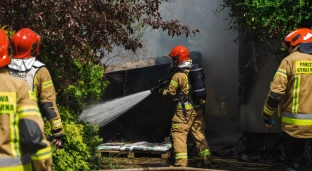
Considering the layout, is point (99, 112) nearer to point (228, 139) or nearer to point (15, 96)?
point (228, 139)

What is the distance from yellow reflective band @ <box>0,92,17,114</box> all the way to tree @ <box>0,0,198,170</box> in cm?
209

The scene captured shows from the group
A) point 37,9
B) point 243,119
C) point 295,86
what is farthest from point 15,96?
point 243,119

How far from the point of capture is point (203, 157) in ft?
23.2

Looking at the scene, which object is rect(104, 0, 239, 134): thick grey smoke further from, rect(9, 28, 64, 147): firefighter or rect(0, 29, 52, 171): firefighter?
rect(0, 29, 52, 171): firefighter

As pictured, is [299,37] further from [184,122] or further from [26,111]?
[26,111]

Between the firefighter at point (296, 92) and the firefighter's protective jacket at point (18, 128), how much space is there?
2.85 m

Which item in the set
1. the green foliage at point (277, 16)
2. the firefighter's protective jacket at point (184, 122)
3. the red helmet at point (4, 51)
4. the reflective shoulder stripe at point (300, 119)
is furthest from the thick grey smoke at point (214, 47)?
the red helmet at point (4, 51)

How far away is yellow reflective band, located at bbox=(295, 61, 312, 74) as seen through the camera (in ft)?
16.3

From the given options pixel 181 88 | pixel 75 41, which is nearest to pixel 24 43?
pixel 75 41

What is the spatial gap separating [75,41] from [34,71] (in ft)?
2.41

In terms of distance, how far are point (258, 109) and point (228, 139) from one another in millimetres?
807

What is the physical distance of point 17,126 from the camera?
297 centimetres

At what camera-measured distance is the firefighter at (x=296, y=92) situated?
498 centimetres

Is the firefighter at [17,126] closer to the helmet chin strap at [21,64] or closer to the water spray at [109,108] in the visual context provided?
the helmet chin strap at [21,64]
